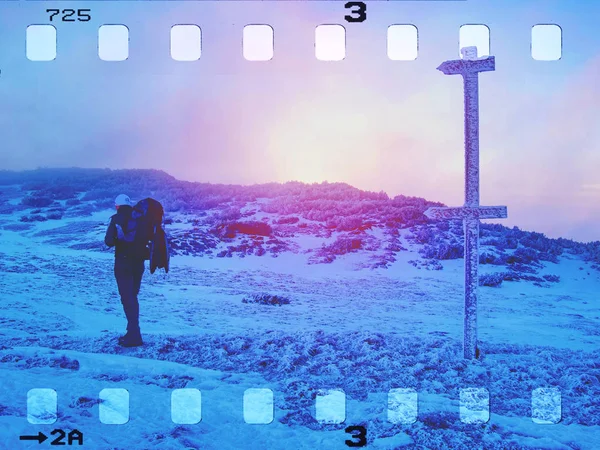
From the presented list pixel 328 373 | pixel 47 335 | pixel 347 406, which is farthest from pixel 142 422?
pixel 47 335

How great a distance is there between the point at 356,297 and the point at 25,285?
583 cm

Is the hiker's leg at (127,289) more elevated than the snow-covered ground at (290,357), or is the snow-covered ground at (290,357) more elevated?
the hiker's leg at (127,289)

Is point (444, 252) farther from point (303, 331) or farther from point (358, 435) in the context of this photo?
point (358, 435)

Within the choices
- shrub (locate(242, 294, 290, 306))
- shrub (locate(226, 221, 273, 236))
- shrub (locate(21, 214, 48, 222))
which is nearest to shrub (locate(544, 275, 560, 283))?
shrub (locate(242, 294, 290, 306))

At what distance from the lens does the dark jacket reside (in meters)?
5.28

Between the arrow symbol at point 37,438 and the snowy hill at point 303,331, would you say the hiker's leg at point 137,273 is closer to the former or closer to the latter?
the snowy hill at point 303,331

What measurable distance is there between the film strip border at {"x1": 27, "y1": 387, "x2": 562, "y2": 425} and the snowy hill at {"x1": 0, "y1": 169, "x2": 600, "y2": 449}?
0.24ft

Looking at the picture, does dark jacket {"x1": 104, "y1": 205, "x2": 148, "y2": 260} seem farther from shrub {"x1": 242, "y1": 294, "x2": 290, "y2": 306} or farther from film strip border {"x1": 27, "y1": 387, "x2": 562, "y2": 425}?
shrub {"x1": 242, "y1": 294, "x2": 290, "y2": 306}

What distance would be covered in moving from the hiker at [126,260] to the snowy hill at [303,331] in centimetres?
26

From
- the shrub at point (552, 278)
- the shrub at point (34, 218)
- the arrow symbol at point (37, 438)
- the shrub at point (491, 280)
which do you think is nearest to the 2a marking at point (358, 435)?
the arrow symbol at point (37, 438)

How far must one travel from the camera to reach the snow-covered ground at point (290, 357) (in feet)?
12.3

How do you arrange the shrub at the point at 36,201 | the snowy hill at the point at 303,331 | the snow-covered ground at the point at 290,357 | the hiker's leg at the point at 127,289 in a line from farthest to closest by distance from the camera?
the shrub at the point at 36,201 → the hiker's leg at the point at 127,289 → the snowy hill at the point at 303,331 → the snow-covered ground at the point at 290,357

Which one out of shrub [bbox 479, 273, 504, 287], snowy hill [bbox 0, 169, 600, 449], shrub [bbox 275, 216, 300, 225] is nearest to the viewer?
snowy hill [bbox 0, 169, 600, 449]

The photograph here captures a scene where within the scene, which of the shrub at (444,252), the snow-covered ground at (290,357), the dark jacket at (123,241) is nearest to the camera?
the snow-covered ground at (290,357)
